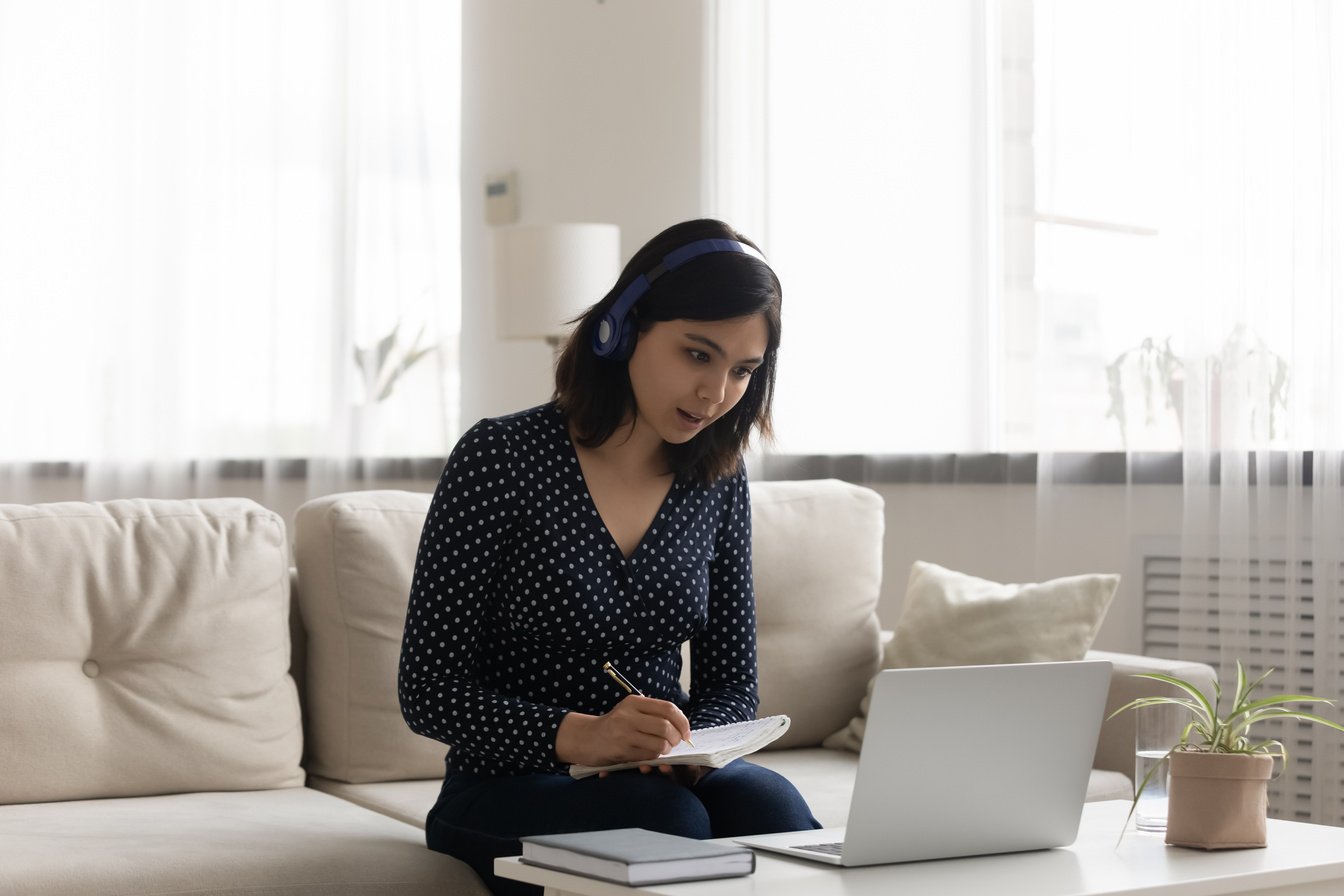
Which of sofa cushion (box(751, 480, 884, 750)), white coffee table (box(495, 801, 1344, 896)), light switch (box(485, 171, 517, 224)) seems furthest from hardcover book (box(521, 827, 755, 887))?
light switch (box(485, 171, 517, 224))

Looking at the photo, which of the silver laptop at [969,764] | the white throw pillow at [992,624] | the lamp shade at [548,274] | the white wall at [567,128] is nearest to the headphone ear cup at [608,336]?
the silver laptop at [969,764]

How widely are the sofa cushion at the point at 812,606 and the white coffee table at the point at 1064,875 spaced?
3.67ft

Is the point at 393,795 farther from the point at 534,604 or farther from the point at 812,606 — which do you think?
the point at 812,606

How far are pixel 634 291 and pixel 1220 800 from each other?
0.81 m

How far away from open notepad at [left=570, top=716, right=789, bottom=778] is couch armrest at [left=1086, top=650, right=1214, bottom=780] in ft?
3.56

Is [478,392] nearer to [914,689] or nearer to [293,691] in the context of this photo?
[293,691]

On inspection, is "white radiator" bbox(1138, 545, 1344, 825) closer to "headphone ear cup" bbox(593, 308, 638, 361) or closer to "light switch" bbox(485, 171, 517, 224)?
"headphone ear cup" bbox(593, 308, 638, 361)

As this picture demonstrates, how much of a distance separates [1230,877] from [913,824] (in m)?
0.27

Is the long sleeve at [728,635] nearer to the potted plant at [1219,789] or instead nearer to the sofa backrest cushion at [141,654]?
A: the potted plant at [1219,789]

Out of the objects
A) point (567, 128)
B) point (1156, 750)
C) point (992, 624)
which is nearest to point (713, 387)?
point (1156, 750)

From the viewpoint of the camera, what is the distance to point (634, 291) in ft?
5.95

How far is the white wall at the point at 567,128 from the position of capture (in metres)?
4.36

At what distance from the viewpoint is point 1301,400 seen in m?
3.10

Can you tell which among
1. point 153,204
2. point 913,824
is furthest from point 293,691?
point 153,204
